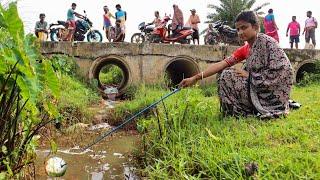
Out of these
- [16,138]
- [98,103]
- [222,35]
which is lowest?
[98,103]

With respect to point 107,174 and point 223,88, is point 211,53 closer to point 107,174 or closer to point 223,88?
point 223,88

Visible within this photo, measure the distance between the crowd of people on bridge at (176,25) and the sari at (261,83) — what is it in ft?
26.5

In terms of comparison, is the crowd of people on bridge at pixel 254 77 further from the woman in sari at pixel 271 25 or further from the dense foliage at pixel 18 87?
the woman in sari at pixel 271 25

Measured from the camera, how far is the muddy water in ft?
13.4

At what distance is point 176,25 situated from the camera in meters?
12.7

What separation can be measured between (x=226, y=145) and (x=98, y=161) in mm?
1687

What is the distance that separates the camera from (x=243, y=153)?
10.5ft

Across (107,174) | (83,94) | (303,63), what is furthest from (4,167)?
→ (303,63)

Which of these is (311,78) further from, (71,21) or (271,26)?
(71,21)

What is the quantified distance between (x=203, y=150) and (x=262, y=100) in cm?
141

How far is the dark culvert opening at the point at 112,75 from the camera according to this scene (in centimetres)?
1135

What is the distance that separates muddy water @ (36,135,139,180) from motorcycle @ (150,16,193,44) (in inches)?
277

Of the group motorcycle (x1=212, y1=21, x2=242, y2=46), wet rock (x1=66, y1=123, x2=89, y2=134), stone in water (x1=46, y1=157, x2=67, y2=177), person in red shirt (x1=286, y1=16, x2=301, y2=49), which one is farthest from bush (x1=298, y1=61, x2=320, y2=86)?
stone in water (x1=46, y1=157, x2=67, y2=177)

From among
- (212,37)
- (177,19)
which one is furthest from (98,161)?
(212,37)
